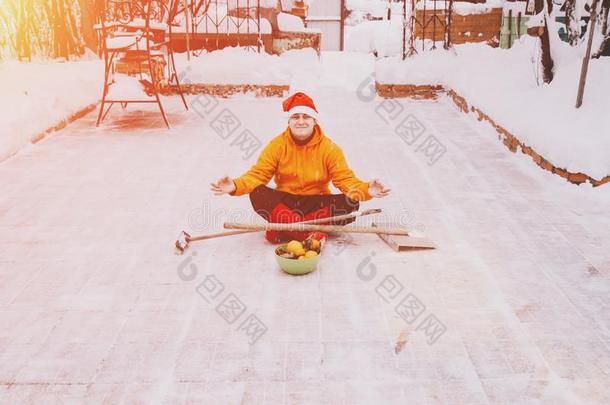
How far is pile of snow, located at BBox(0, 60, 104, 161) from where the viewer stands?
19.2 ft

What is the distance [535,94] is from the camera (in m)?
6.10

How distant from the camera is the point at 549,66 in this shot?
20.5 feet

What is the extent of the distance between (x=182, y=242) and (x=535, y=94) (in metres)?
4.09

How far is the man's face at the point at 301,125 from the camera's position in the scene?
371cm

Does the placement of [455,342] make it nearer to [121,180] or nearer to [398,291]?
[398,291]

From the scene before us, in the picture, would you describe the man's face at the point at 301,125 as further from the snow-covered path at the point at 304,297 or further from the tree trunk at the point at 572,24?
the tree trunk at the point at 572,24

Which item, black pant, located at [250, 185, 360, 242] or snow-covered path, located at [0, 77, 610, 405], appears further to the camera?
black pant, located at [250, 185, 360, 242]

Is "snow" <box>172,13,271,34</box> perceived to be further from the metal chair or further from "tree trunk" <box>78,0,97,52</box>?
"tree trunk" <box>78,0,97,52</box>

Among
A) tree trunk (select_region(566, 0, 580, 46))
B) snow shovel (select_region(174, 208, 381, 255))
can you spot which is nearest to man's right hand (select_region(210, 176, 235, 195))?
snow shovel (select_region(174, 208, 381, 255))

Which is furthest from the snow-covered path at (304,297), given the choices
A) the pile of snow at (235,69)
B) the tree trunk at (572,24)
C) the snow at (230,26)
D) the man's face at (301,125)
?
the snow at (230,26)

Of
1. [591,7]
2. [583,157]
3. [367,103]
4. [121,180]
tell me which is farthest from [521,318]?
[367,103]

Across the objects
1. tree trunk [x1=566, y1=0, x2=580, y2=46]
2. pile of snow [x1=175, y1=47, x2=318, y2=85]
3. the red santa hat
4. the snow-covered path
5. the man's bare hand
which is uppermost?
tree trunk [x1=566, y1=0, x2=580, y2=46]

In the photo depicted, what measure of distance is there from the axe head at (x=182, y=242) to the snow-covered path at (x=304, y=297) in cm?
7

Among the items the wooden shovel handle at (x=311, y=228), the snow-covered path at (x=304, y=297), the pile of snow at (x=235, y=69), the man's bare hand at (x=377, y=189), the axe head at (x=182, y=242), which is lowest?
the snow-covered path at (x=304, y=297)
